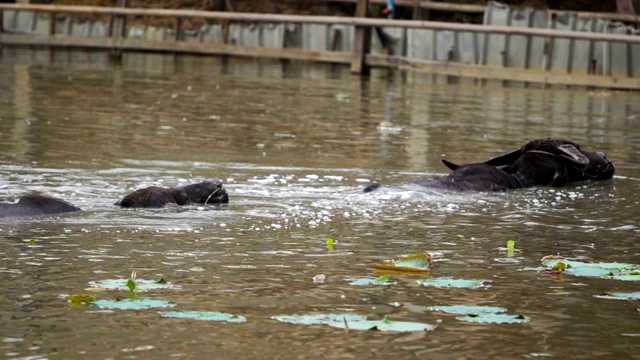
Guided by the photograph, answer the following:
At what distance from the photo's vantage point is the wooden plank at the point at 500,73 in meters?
22.2

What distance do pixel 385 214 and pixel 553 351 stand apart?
3.69m

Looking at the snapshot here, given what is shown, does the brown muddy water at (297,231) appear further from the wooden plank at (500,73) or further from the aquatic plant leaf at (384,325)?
the wooden plank at (500,73)

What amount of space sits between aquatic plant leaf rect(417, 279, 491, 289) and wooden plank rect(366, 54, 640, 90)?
1620cm

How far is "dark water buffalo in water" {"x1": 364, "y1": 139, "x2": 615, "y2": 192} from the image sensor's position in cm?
1018

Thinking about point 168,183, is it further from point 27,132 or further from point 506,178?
point 27,132

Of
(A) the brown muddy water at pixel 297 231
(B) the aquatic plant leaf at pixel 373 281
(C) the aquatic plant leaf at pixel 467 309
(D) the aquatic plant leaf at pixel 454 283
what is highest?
(C) the aquatic plant leaf at pixel 467 309

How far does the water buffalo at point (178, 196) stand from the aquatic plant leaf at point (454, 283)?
9.14 ft

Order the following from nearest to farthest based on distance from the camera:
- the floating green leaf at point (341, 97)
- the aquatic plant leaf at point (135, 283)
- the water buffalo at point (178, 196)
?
the aquatic plant leaf at point (135, 283) → the water buffalo at point (178, 196) → the floating green leaf at point (341, 97)

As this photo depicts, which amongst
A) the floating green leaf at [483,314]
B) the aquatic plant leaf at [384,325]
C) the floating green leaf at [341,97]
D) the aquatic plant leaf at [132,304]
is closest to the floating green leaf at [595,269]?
the floating green leaf at [483,314]

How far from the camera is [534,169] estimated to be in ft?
35.3

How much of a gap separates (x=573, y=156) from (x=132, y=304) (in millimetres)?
5779

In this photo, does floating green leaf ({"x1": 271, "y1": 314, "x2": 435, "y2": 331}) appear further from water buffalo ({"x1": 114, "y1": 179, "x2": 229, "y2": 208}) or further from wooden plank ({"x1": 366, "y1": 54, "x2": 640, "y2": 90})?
wooden plank ({"x1": 366, "y1": 54, "x2": 640, "y2": 90})

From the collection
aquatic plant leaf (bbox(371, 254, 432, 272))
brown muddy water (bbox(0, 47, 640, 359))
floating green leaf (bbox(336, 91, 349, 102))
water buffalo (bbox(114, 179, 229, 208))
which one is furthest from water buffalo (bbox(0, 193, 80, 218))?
floating green leaf (bbox(336, 91, 349, 102))

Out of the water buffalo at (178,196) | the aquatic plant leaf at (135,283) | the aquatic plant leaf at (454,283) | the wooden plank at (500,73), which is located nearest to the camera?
the aquatic plant leaf at (135,283)
